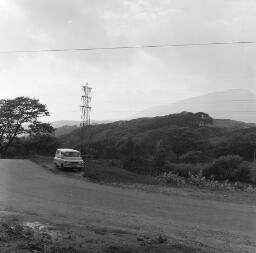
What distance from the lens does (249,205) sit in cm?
1989

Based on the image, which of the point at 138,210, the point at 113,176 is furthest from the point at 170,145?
the point at 138,210

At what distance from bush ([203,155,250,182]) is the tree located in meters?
25.5

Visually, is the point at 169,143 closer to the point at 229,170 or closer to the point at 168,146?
the point at 168,146

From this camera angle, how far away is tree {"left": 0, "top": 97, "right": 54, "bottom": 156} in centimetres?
6981

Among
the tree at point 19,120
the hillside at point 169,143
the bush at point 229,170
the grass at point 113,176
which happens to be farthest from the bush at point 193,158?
the grass at point 113,176

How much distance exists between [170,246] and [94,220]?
19.0 ft

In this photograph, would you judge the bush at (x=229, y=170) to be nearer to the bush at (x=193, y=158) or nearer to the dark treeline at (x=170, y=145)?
the dark treeline at (x=170, y=145)

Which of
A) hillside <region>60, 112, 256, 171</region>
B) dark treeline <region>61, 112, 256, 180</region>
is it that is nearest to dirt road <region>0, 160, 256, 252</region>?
dark treeline <region>61, 112, 256, 180</region>

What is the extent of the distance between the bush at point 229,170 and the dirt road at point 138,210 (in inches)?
1723

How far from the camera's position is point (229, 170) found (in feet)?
229

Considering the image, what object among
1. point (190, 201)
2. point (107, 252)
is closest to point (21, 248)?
point (107, 252)

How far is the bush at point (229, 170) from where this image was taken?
67.5m

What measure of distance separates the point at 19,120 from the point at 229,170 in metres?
33.3

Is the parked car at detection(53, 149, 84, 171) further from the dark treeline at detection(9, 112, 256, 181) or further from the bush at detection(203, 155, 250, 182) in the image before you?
the bush at detection(203, 155, 250, 182)
